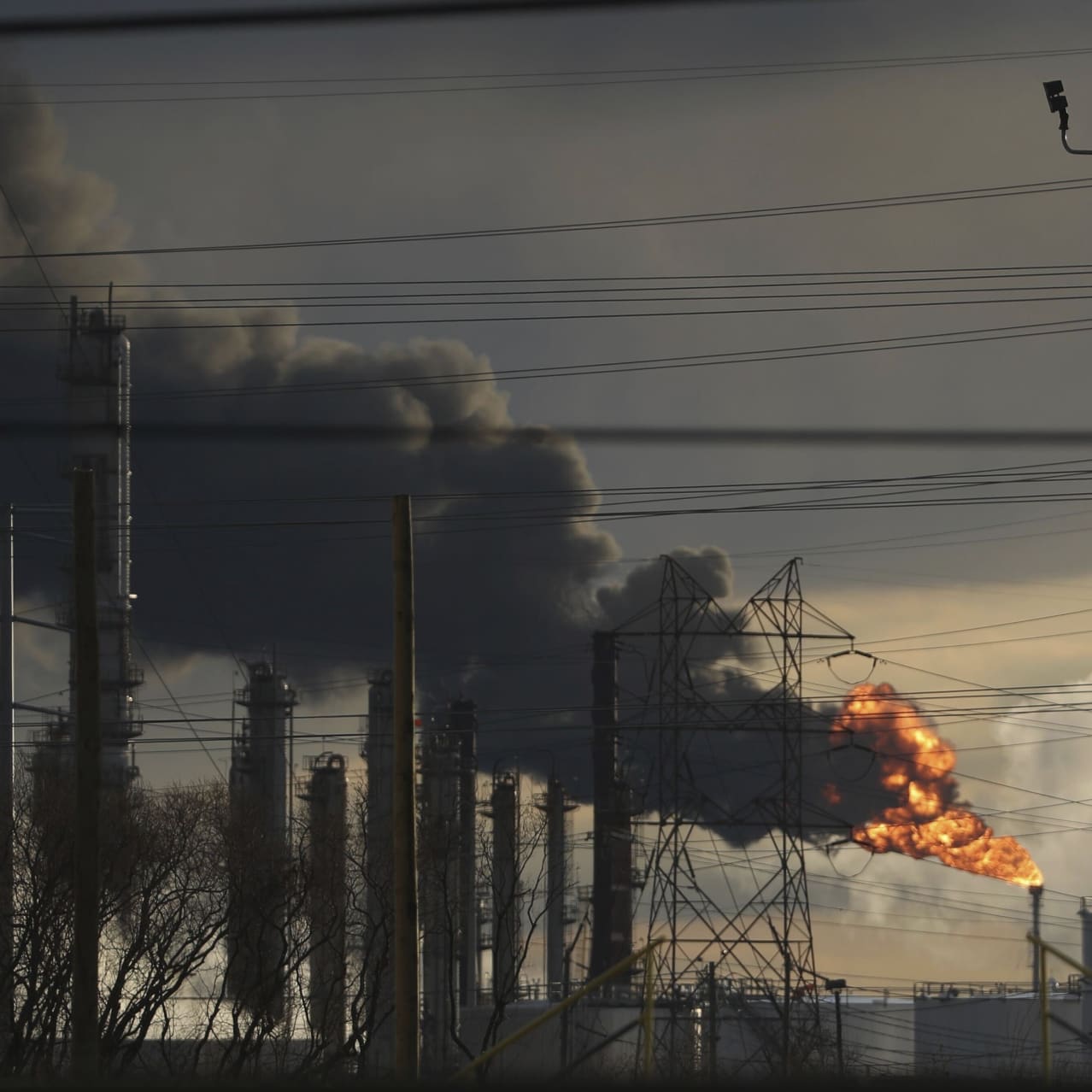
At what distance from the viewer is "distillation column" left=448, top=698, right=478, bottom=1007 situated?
7575cm

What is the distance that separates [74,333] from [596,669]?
27610mm

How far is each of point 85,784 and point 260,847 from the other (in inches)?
1442

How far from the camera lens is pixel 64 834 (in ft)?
153

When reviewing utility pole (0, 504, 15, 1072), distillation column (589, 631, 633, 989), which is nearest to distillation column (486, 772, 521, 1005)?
distillation column (589, 631, 633, 989)

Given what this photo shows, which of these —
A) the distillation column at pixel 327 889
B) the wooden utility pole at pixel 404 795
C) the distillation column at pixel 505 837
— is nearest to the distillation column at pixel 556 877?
the distillation column at pixel 505 837

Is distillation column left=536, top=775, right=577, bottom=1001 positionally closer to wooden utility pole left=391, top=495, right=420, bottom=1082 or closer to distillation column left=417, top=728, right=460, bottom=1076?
distillation column left=417, top=728, right=460, bottom=1076

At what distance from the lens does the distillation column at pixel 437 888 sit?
65.1 metres

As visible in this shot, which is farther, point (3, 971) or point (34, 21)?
point (3, 971)

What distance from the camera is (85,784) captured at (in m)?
20.0

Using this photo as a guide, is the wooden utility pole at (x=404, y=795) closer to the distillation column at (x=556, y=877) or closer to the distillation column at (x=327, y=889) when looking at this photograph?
the distillation column at (x=327, y=889)

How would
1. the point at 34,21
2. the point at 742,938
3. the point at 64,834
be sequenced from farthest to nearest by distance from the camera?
the point at 742,938 → the point at 64,834 → the point at 34,21

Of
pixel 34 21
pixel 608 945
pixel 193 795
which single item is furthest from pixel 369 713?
pixel 34 21

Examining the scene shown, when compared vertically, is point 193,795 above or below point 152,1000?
above

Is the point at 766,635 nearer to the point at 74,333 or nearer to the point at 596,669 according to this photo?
the point at 596,669
